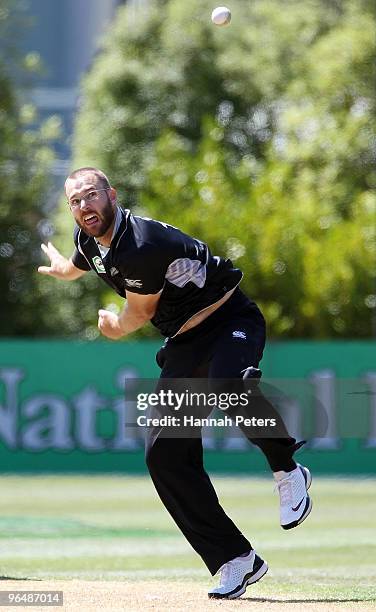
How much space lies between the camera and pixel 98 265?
7.30 meters

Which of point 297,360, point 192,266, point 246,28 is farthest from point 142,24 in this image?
point 192,266

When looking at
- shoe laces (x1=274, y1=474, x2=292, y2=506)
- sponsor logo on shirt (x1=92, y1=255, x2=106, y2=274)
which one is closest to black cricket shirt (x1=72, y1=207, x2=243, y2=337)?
sponsor logo on shirt (x1=92, y1=255, x2=106, y2=274)

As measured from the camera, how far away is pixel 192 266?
23.6 feet

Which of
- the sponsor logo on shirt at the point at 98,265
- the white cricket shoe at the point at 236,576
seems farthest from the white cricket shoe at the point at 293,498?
the sponsor logo on shirt at the point at 98,265

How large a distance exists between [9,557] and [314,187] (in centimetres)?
1920

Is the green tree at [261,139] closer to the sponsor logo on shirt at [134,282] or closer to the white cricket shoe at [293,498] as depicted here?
the white cricket shoe at [293,498]

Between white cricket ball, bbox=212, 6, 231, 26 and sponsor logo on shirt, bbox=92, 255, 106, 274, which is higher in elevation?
white cricket ball, bbox=212, 6, 231, 26

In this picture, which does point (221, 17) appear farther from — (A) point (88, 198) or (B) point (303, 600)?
(B) point (303, 600)

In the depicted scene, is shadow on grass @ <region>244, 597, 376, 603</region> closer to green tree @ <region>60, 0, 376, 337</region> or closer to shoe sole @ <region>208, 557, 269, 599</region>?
shoe sole @ <region>208, 557, 269, 599</region>

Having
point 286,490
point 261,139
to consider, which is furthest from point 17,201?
point 286,490

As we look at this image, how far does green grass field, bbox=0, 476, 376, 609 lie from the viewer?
8750 mm

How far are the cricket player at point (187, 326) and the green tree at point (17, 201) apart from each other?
20.3 m

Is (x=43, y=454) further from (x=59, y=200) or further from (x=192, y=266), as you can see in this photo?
(x=192, y=266)

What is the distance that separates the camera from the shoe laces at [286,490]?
23.7 ft
